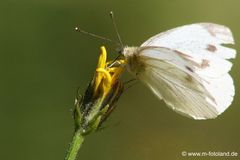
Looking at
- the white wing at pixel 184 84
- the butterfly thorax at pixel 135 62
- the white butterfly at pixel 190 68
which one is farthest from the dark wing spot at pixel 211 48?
the butterfly thorax at pixel 135 62

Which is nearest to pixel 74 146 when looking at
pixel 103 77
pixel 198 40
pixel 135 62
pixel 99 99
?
pixel 99 99

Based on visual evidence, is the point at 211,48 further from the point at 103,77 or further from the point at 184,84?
the point at 103,77

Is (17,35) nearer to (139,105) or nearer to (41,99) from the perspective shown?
(41,99)

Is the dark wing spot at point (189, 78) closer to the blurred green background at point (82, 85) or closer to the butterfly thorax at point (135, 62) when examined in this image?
the butterfly thorax at point (135, 62)

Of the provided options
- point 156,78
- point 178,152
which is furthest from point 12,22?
point 156,78

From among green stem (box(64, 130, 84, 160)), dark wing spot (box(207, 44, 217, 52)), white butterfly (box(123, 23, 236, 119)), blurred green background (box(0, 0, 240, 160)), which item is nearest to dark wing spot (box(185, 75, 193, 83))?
white butterfly (box(123, 23, 236, 119))
